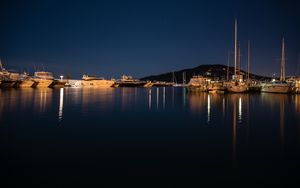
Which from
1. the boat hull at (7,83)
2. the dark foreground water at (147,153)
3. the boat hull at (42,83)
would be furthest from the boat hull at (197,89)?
the boat hull at (42,83)

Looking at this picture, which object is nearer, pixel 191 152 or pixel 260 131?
pixel 191 152

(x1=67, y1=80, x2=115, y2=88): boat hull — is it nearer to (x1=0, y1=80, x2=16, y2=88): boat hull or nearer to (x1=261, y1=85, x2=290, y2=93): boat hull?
(x1=0, y1=80, x2=16, y2=88): boat hull

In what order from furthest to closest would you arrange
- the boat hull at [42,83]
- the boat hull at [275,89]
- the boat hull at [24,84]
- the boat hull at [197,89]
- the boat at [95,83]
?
1. the boat at [95,83]
2. the boat hull at [42,83]
3. the boat hull at [24,84]
4. the boat hull at [197,89]
5. the boat hull at [275,89]

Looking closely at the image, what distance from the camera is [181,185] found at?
228 inches

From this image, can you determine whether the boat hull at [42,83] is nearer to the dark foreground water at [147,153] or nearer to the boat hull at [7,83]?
the boat hull at [7,83]

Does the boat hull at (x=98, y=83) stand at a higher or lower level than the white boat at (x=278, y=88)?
higher

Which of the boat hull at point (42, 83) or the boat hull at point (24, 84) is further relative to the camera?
the boat hull at point (42, 83)

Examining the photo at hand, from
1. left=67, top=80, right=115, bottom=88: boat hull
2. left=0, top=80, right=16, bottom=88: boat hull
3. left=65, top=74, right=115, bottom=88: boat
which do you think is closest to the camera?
left=0, top=80, right=16, bottom=88: boat hull

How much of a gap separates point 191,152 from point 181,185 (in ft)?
9.82

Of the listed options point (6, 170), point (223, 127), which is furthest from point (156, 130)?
point (6, 170)

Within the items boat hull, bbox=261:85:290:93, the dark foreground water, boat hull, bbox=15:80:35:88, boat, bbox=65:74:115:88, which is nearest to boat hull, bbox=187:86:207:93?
boat hull, bbox=261:85:290:93

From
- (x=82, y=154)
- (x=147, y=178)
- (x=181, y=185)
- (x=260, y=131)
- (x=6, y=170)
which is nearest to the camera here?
(x=181, y=185)

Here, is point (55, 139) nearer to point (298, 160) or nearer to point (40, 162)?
point (40, 162)

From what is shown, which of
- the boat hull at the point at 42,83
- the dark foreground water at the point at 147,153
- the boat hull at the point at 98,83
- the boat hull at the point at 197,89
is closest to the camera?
the dark foreground water at the point at 147,153
